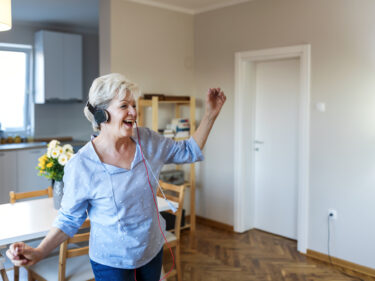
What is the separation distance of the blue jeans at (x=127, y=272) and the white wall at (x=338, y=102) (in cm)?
264

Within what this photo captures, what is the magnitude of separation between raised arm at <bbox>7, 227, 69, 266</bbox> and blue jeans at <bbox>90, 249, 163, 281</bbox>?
21 centimetres

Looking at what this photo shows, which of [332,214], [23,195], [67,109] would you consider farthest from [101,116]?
[67,109]

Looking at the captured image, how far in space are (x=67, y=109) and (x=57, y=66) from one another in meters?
0.84

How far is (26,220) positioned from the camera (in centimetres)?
262

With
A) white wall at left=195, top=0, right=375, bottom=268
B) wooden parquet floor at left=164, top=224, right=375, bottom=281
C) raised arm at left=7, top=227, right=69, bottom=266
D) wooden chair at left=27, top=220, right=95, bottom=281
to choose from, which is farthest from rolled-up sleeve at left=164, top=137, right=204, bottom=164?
white wall at left=195, top=0, right=375, bottom=268

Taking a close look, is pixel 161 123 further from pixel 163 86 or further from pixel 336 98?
pixel 336 98

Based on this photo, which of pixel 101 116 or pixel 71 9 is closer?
pixel 101 116

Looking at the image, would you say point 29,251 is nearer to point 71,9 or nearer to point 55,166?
point 55,166

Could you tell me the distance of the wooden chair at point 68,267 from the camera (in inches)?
91.3

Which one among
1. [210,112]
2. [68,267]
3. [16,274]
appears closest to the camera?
[210,112]

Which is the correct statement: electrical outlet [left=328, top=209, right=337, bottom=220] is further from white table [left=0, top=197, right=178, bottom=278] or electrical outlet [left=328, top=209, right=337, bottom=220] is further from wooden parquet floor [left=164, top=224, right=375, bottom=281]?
white table [left=0, top=197, right=178, bottom=278]

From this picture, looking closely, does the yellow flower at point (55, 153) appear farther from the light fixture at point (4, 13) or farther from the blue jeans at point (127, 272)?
the blue jeans at point (127, 272)

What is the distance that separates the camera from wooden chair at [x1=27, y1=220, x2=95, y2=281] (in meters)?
2.32

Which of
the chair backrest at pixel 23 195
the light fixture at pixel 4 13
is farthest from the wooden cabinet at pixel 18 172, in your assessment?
the light fixture at pixel 4 13
